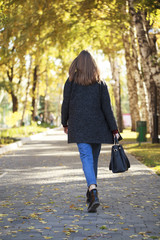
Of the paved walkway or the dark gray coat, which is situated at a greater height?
the dark gray coat

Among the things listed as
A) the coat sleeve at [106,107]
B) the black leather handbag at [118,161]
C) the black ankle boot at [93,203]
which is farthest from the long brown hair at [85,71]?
the black ankle boot at [93,203]

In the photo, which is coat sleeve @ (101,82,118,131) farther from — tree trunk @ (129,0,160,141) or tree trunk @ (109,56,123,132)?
tree trunk @ (109,56,123,132)

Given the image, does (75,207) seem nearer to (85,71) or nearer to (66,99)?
(66,99)

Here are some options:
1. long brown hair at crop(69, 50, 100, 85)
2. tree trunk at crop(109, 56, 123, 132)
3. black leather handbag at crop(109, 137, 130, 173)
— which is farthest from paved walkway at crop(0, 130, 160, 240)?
tree trunk at crop(109, 56, 123, 132)

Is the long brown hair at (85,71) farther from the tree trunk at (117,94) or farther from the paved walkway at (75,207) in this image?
the tree trunk at (117,94)

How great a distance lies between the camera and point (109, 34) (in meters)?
29.1

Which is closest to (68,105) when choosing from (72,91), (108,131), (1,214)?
(72,91)

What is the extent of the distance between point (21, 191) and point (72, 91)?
2.44m

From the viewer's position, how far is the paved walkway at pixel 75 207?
4996mm

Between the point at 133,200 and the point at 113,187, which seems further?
the point at 113,187

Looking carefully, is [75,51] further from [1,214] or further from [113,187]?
[1,214]

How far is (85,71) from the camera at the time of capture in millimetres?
6156

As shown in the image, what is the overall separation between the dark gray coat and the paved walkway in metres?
0.96

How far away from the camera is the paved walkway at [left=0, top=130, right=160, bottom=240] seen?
16.4ft
